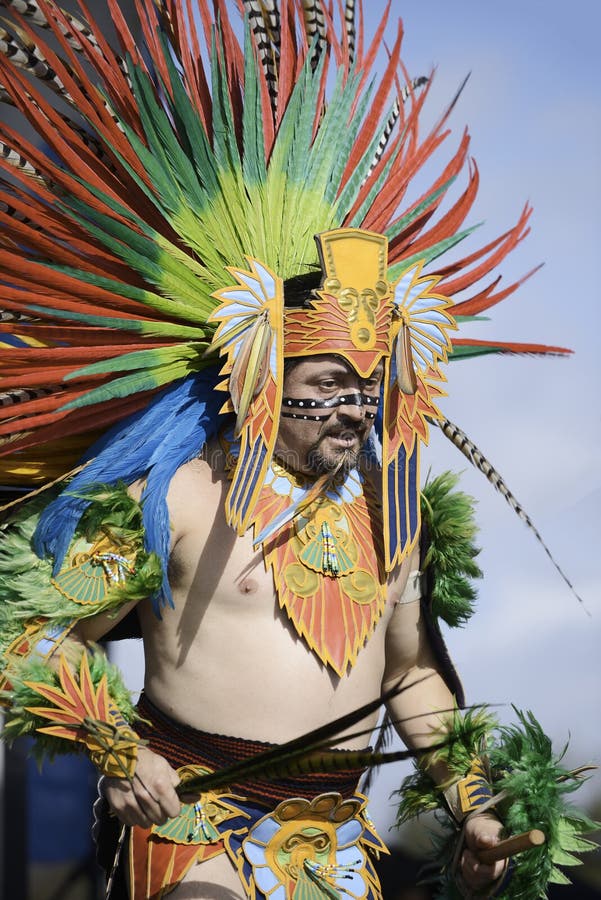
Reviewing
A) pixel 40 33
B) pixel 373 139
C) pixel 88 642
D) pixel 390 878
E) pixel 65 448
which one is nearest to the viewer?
pixel 88 642

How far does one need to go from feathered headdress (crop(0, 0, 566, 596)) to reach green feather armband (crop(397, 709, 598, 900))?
1.44ft

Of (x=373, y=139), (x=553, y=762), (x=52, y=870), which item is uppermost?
(x=373, y=139)

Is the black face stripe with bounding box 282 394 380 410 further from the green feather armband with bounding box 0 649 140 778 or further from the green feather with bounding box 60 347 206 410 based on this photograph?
the green feather armband with bounding box 0 649 140 778

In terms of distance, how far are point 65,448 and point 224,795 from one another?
2.55 ft

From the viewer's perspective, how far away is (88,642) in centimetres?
254

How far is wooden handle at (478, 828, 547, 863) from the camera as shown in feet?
7.97

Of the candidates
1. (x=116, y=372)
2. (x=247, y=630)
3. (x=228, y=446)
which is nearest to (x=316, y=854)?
(x=247, y=630)

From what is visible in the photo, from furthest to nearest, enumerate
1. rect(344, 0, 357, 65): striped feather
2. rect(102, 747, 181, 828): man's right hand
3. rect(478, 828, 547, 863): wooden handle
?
rect(344, 0, 357, 65): striped feather → rect(478, 828, 547, 863): wooden handle → rect(102, 747, 181, 828): man's right hand

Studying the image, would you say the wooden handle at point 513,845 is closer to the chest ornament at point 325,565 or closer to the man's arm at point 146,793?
the chest ornament at point 325,565

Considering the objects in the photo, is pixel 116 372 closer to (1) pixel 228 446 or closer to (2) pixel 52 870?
(1) pixel 228 446

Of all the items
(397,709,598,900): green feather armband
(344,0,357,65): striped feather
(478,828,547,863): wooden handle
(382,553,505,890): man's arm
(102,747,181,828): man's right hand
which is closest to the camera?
(102,747,181,828): man's right hand

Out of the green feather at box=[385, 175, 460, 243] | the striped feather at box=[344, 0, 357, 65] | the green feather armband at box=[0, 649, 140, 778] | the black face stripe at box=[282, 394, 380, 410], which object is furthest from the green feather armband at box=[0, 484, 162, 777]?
the striped feather at box=[344, 0, 357, 65]

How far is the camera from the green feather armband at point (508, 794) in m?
2.64

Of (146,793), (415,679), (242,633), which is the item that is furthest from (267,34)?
(146,793)
